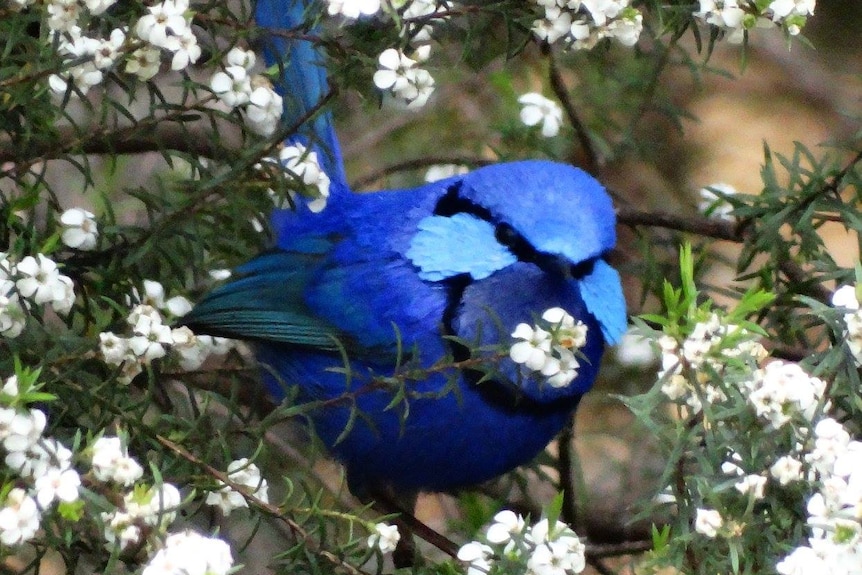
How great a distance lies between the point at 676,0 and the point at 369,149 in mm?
1657

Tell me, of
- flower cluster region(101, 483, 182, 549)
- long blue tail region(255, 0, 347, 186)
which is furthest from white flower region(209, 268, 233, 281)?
flower cluster region(101, 483, 182, 549)

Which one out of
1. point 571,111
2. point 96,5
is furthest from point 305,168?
point 571,111

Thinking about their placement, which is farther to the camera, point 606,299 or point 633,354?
point 633,354

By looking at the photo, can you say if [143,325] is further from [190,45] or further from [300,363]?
[300,363]

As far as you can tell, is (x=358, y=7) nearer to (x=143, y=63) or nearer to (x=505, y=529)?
(x=143, y=63)

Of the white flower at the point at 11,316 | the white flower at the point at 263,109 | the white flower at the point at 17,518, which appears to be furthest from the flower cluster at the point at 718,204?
the white flower at the point at 17,518

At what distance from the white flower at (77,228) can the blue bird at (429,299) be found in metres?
0.29

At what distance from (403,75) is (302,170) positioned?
21cm

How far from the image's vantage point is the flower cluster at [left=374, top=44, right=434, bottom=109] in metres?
1.45

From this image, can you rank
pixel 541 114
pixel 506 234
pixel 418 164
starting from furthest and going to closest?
pixel 418 164
pixel 541 114
pixel 506 234

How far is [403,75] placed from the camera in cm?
146

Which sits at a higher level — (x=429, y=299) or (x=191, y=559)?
(x=191, y=559)

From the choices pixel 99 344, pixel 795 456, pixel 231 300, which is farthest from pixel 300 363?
pixel 795 456

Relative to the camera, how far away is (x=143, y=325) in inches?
58.7
